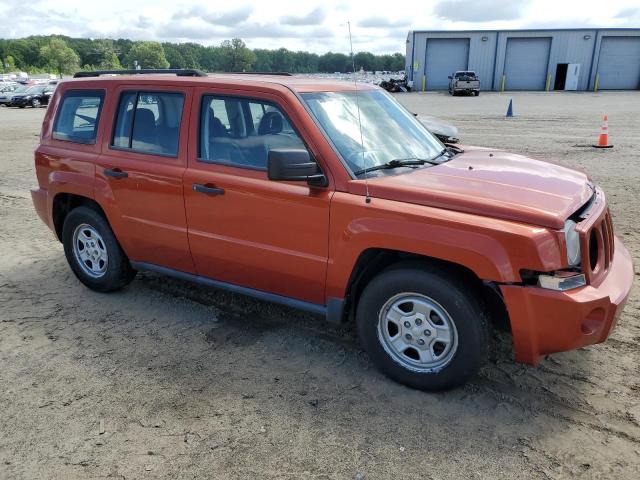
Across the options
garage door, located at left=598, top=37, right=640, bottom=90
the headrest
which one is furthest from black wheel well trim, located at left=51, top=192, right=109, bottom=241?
garage door, located at left=598, top=37, right=640, bottom=90

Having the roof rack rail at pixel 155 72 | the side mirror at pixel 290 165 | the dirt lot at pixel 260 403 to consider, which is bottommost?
the dirt lot at pixel 260 403

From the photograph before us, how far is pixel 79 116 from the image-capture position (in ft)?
15.4

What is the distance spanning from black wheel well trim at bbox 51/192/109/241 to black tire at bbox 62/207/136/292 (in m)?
0.08

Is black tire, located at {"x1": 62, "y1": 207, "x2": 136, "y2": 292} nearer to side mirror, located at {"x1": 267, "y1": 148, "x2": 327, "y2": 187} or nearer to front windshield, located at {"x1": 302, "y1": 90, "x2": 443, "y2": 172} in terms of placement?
side mirror, located at {"x1": 267, "y1": 148, "x2": 327, "y2": 187}

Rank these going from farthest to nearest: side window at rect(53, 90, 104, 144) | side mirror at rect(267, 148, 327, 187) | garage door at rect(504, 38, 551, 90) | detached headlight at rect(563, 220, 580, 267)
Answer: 1. garage door at rect(504, 38, 551, 90)
2. side window at rect(53, 90, 104, 144)
3. side mirror at rect(267, 148, 327, 187)
4. detached headlight at rect(563, 220, 580, 267)

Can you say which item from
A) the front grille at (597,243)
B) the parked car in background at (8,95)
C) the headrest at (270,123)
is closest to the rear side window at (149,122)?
the headrest at (270,123)

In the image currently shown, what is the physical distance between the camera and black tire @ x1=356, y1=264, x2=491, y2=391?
305 centimetres

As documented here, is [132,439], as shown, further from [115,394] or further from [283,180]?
[283,180]

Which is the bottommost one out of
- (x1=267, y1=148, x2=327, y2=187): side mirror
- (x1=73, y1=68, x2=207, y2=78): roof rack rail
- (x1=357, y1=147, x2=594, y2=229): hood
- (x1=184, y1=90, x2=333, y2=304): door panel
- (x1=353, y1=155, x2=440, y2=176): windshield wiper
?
(x1=184, y1=90, x2=333, y2=304): door panel

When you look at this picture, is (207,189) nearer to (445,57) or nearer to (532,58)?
(445,57)

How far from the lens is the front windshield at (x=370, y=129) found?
3.52m

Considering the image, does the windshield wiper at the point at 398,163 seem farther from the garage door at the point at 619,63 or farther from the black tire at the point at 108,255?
the garage door at the point at 619,63

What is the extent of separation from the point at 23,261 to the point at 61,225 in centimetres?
111

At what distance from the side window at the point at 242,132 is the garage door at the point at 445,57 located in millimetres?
Result: 48190
